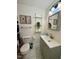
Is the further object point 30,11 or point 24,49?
point 30,11

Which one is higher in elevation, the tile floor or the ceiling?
the ceiling

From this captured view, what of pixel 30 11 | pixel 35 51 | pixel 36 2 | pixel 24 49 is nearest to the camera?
pixel 24 49

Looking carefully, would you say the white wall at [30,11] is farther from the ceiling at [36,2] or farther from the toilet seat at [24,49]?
the toilet seat at [24,49]

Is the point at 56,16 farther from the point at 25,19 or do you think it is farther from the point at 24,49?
the point at 25,19

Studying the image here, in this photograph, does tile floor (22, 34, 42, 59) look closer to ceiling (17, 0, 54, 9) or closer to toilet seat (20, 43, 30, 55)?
toilet seat (20, 43, 30, 55)

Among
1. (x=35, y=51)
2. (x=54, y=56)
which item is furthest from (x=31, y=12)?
(x=54, y=56)

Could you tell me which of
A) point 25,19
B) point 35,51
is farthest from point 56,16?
point 35,51

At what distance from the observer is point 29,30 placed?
3998 mm

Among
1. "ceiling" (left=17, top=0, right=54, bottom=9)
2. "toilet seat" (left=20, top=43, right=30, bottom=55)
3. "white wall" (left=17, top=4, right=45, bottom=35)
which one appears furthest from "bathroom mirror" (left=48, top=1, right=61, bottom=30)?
"white wall" (left=17, top=4, right=45, bottom=35)

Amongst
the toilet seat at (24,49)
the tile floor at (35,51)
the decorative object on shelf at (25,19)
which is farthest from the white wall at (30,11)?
the toilet seat at (24,49)

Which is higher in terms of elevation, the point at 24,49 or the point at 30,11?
the point at 30,11

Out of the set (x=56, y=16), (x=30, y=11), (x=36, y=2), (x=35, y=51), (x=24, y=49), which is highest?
(x=36, y=2)
